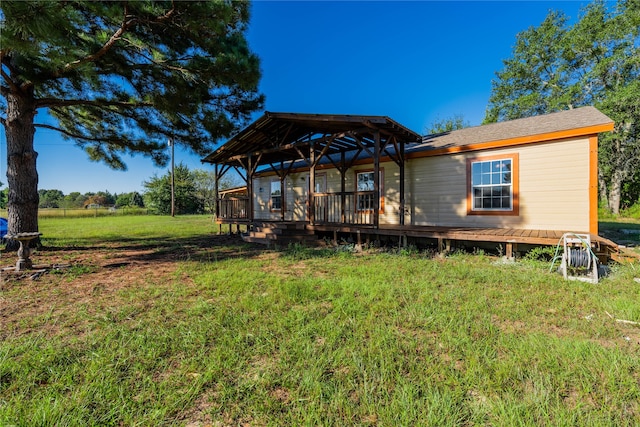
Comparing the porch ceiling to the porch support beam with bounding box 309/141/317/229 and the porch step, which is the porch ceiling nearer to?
the porch support beam with bounding box 309/141/317/229

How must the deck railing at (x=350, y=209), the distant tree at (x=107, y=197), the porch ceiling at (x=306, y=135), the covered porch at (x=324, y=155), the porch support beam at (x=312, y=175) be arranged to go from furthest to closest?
1. the distant tree at (x=107, y=197)
2. the deck railing at (x=350, y=209)
3. the porch support beam at (x=312, y=175)
4. the covered porch at (x=324, y=155)
5. the porch ceiling at (x=306, y=135)

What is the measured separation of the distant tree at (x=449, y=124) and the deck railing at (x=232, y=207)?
27829 mm

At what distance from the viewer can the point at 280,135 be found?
A: 31.7 ft

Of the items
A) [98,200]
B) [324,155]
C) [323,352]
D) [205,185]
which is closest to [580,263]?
[323,352]

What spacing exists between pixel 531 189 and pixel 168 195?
36.0 m

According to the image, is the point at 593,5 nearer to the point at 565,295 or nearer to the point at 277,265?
the point at 565,295

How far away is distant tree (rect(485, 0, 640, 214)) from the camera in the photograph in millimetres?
17547

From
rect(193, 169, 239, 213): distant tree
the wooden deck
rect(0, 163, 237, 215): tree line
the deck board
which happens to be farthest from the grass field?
rect(193, 169, 239, 213): distant tree

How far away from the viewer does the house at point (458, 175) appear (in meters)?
6.12

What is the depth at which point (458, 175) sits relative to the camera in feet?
25.6

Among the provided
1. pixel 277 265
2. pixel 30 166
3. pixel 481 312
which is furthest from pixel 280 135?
pixel 481 312

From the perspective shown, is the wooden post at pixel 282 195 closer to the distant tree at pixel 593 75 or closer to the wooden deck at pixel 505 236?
the wooden deck at pixel 505 236

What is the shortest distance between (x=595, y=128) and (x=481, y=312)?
5.54 meters

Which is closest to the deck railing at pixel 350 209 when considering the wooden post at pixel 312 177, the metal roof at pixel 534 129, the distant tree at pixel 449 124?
the wooden post at pixel 312 177
